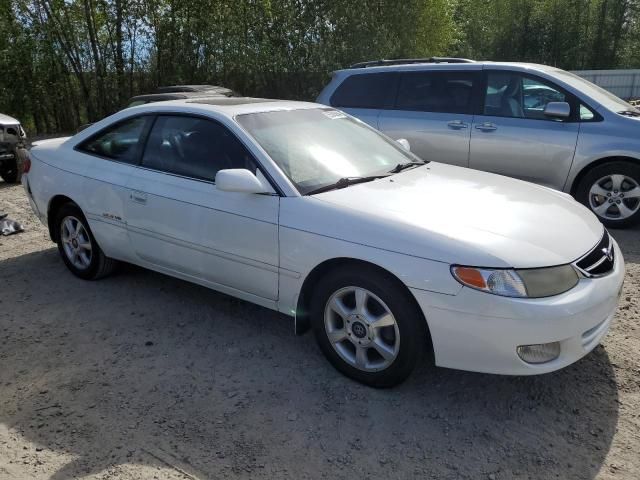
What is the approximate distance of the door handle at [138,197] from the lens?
4090mm

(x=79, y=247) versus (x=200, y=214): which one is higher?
Answer: (x=200, y=214)

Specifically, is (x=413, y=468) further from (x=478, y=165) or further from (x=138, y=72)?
(x=138, y=72)

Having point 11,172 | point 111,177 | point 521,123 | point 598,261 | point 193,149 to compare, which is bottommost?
point 11,172

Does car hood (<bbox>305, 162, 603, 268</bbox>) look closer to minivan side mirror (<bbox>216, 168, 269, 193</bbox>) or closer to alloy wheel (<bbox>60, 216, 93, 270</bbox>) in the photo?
minivan side mirror (<bbox>216, 168, 269, 193</bbox>)

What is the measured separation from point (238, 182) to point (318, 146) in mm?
721

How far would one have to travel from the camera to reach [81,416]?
3051 millimetres

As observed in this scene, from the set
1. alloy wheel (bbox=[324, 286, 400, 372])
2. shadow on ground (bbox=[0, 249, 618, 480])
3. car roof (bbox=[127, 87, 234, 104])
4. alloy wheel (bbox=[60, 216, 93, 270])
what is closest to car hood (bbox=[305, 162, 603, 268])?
alloy wheel (bbox=[324, 286, 400, 372])

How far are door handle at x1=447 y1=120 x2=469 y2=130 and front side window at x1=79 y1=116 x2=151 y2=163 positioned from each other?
Answer: 3.63 metres

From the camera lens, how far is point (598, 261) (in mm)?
3137

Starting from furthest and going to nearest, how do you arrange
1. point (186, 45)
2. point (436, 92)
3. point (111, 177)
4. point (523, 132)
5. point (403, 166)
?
point (186, 45)
point (436, 92)
point (523, 132)
point (111, 177)
point (403, 166)

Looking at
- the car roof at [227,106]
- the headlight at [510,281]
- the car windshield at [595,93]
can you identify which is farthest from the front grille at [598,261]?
the car windshield at [595,93]

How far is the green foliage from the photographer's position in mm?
14477

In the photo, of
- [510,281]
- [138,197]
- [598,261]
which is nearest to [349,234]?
[510,281]

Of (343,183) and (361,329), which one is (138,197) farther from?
(361,329)
